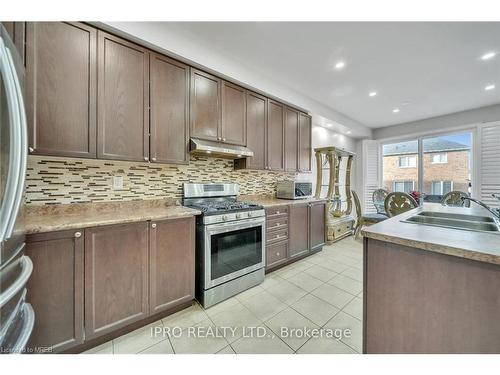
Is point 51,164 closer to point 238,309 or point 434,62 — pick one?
point 238,309

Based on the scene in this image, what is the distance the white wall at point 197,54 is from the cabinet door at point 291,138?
0.17m

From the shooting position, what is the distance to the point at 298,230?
293 cm

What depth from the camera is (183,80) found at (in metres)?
2.06

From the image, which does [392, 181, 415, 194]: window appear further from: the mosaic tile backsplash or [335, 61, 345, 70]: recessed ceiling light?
the mosaic tile backsplash

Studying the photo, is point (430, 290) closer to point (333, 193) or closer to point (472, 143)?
point (333, 193)

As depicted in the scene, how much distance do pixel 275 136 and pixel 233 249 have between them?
1.81 metres

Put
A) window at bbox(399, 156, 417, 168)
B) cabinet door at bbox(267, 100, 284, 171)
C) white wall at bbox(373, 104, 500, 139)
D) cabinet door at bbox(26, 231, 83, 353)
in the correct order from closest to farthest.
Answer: cabinet door at bbox(26, 231, 83, 353) → cabinet door at bbox(267, 100, 284, 171) → white wall at bbox(373, 104, 500, 139) → window at bbox(399, 156, 417, 168)

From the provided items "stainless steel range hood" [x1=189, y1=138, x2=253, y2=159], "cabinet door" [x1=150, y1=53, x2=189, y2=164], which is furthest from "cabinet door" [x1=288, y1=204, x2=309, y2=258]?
"cabinet door" [x1=150, y1=53, x2=189, y2=164]

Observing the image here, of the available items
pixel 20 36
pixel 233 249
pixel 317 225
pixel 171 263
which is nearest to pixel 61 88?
pixel 20 36

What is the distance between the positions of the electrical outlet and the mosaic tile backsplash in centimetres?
3

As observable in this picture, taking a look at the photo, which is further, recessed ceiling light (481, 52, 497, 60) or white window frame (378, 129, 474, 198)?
white window frame (378, 129, 474, 198)

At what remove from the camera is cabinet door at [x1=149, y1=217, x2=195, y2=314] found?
163cm

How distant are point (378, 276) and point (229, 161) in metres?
2.19

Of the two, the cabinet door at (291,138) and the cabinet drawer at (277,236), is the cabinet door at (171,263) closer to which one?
the cabinet drawer at (277,236)
